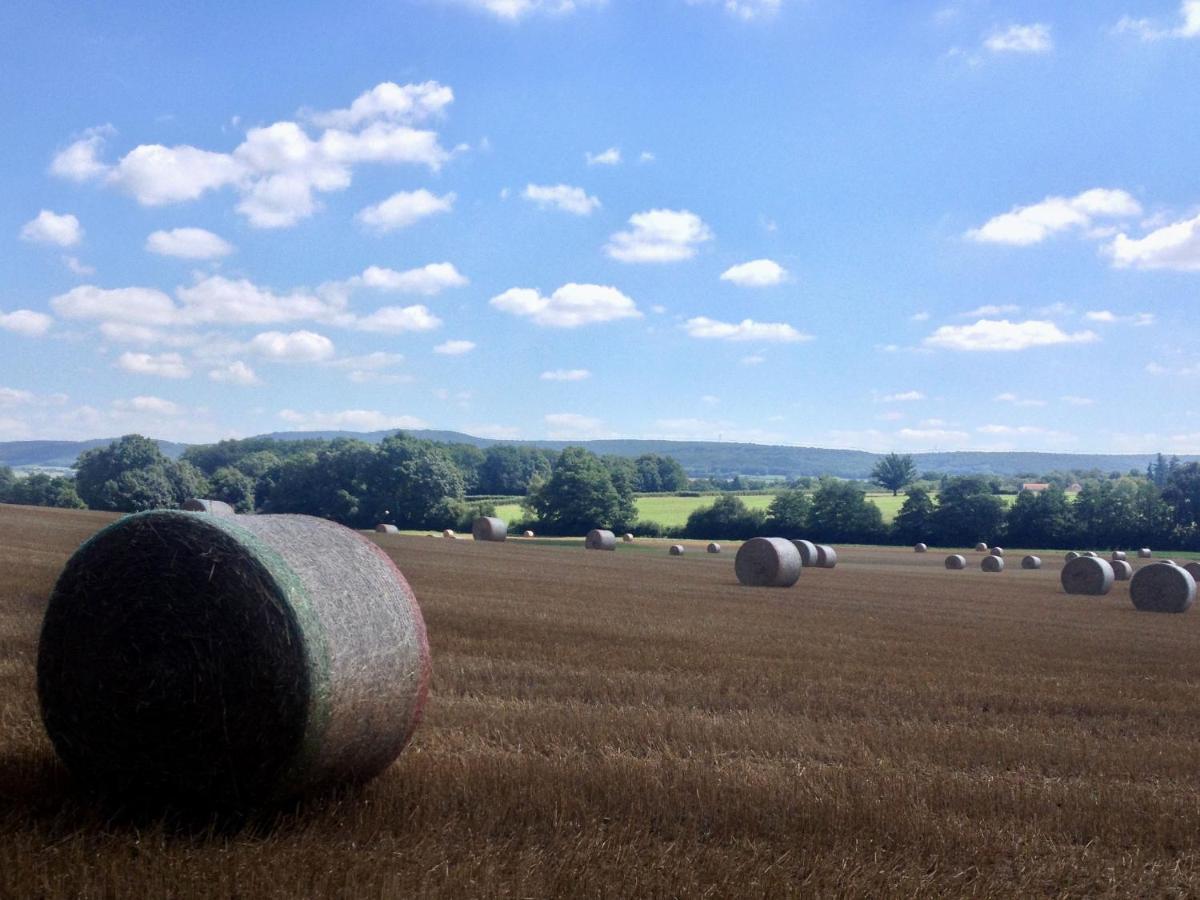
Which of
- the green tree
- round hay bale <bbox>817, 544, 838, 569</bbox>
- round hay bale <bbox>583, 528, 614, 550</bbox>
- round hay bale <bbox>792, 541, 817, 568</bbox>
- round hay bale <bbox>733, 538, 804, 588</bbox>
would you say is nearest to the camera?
round hay bale <bbox>733, 538, 804, 588</bbox>

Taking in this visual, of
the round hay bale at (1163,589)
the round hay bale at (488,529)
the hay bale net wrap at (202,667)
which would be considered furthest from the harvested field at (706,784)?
the round hay bale at (488,529)

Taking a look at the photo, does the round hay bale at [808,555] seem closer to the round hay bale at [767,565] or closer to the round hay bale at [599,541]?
the round hay bale at [767,565]

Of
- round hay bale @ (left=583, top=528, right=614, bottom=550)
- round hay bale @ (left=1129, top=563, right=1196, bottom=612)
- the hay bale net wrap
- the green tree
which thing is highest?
the green tree

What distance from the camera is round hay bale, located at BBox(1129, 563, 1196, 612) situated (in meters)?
26.3

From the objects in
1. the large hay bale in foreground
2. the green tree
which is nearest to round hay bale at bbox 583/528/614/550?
the large hay bale in foreground

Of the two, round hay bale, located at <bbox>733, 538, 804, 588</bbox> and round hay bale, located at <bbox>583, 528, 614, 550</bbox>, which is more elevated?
round hay bale, located at <bbox>733, 538, 804, 588</bbox>

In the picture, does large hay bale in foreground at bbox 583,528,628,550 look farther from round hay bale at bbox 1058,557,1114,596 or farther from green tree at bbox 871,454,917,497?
green tree at bbox 871,454,917,497

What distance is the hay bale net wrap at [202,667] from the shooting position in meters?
6.09

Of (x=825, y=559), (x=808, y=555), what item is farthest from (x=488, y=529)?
(x=825, y=559)

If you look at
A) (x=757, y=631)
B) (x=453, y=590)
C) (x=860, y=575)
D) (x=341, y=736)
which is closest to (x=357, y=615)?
(x=341, y=736)

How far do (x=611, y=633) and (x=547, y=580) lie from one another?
1141 centimetres

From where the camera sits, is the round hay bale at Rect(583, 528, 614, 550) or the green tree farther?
the green tree

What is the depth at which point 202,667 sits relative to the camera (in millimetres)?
6125

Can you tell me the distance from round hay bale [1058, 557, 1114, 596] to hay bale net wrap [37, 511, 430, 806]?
98.0ft
